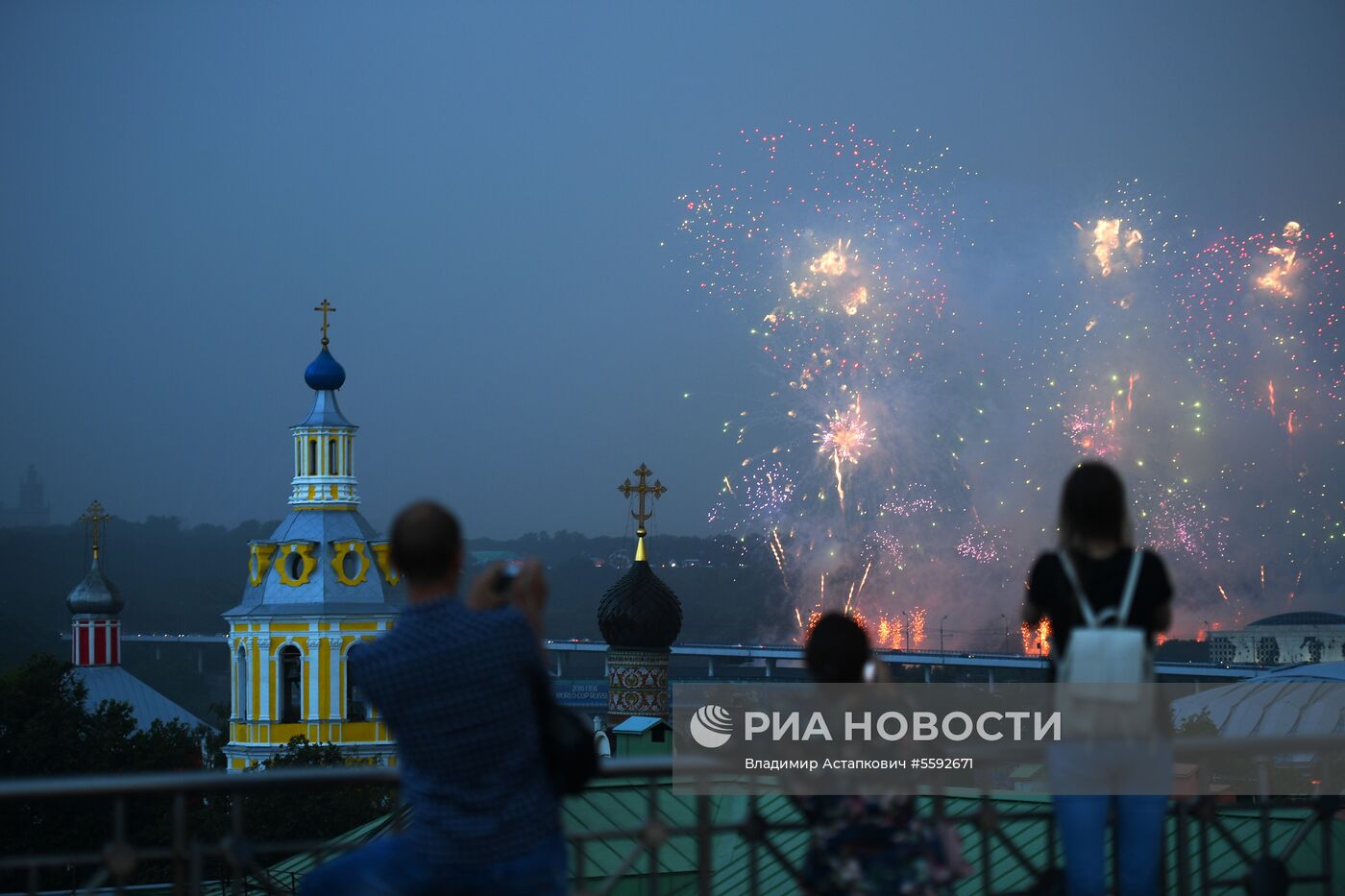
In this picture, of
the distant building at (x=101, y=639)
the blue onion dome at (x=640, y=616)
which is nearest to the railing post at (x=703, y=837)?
the blue onion dome at (x=640, y=616)

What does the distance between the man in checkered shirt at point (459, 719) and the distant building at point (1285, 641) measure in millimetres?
96305

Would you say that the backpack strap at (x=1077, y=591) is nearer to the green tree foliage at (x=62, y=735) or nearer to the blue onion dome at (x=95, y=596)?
the green tree foliage at (x=62, y=735)

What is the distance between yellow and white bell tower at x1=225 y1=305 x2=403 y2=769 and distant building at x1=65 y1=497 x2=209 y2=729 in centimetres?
1929

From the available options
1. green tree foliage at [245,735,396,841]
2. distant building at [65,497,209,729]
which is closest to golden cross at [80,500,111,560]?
distant building at [65,497,209,729]

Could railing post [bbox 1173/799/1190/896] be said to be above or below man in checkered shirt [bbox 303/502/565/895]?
below

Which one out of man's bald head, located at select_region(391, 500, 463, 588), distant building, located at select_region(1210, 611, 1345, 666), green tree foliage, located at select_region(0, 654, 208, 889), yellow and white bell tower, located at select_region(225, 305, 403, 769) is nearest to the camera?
man's bald head, located at select_region(391, 500, 463, 588)

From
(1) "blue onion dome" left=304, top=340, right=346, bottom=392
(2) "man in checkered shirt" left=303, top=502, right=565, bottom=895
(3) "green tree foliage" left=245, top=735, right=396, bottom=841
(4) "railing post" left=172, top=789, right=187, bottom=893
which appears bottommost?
(3) "green tree foliage" left=245, top=735, right=396, bottom=841

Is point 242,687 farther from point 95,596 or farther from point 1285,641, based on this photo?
point 1285,641

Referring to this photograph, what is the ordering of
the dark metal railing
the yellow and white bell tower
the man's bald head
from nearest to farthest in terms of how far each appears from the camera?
the man's bald head < the dark metal railing < the yellow and white bell tower

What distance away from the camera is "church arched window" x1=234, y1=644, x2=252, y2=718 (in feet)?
196

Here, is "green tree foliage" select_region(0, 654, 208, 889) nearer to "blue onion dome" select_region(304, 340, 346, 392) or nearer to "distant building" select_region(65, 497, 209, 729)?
"blue onion dome" select_region(304, 340, 346, 392)

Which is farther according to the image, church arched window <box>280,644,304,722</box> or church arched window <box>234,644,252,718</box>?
church arched window <box>234,644,252,718</box>

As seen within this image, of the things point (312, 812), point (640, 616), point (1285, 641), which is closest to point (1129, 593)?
point (640, 616)

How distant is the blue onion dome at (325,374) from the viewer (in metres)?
63.0
